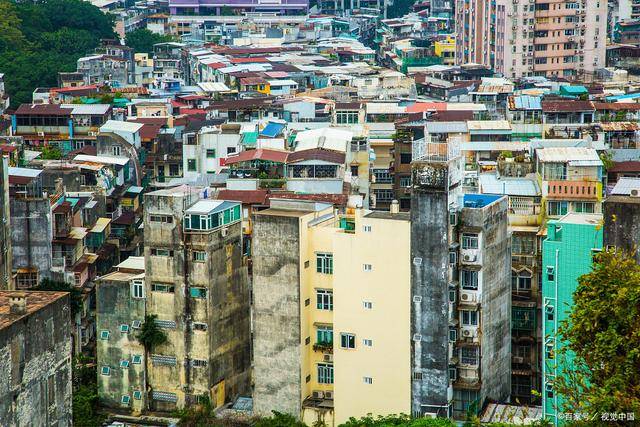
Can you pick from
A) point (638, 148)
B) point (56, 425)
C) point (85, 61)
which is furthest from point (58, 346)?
point (85, 61)

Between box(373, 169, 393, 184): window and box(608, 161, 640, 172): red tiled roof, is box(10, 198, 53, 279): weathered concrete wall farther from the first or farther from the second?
box(608, 161, 640, 172): red tiled roof

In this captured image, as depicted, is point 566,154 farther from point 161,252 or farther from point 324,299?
point 161,252

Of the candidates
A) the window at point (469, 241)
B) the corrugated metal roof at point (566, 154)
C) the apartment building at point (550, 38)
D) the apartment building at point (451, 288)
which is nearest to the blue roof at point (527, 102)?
the corrugated metal roof at point (566, 154)

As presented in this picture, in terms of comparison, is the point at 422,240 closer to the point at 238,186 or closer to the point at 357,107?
the point at 238,186

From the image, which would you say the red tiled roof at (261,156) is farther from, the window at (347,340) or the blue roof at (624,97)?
the blue roof at (624,97)

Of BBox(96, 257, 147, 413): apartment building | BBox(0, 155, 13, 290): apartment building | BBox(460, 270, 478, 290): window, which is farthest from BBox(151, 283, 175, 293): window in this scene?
BBox(460, 270, 478, 290): window

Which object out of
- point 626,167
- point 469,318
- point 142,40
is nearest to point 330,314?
point 469,318
